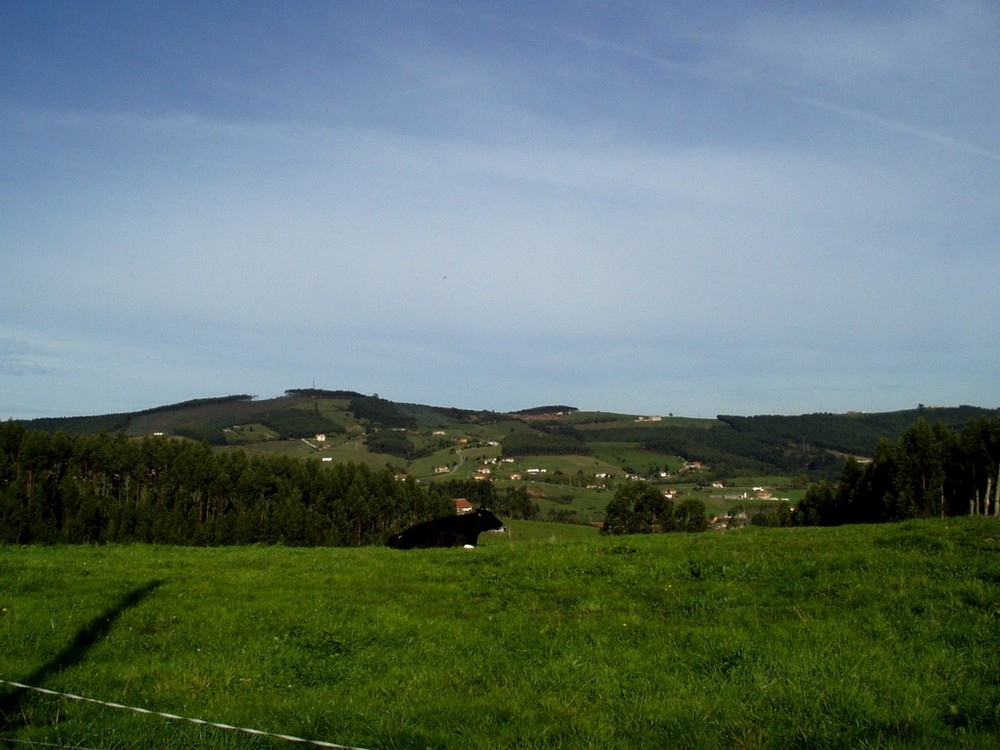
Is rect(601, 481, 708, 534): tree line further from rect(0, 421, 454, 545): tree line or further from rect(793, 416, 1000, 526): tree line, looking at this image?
rect(0, 421, 454, 545): tree line

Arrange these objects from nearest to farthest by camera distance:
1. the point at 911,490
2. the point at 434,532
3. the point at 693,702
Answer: the point at 693,702 < the point at 434,532 < the point at 911,490

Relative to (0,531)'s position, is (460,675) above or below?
above

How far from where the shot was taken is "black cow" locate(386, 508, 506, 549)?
82.8 feet

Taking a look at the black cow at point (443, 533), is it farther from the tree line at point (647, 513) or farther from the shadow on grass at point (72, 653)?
the tree line at point (647, 513)

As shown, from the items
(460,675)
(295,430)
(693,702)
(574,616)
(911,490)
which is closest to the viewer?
(693,702)

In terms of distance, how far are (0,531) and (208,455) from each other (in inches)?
826

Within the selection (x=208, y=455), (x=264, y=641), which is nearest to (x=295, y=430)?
(x=208, y=455)

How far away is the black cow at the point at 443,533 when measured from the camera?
82.8 feet

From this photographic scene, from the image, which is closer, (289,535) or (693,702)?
(693,702)

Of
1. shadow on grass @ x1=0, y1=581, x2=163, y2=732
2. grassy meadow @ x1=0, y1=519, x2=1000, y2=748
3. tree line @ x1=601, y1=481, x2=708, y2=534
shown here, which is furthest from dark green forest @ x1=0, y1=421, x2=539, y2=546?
grassy meadow @ x1=0, y1=519, x2=1000, y2=748

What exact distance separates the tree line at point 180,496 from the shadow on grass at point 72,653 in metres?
58.7

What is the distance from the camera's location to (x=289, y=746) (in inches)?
255

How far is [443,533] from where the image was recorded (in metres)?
25.4

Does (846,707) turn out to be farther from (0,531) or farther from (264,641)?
(0,531)
